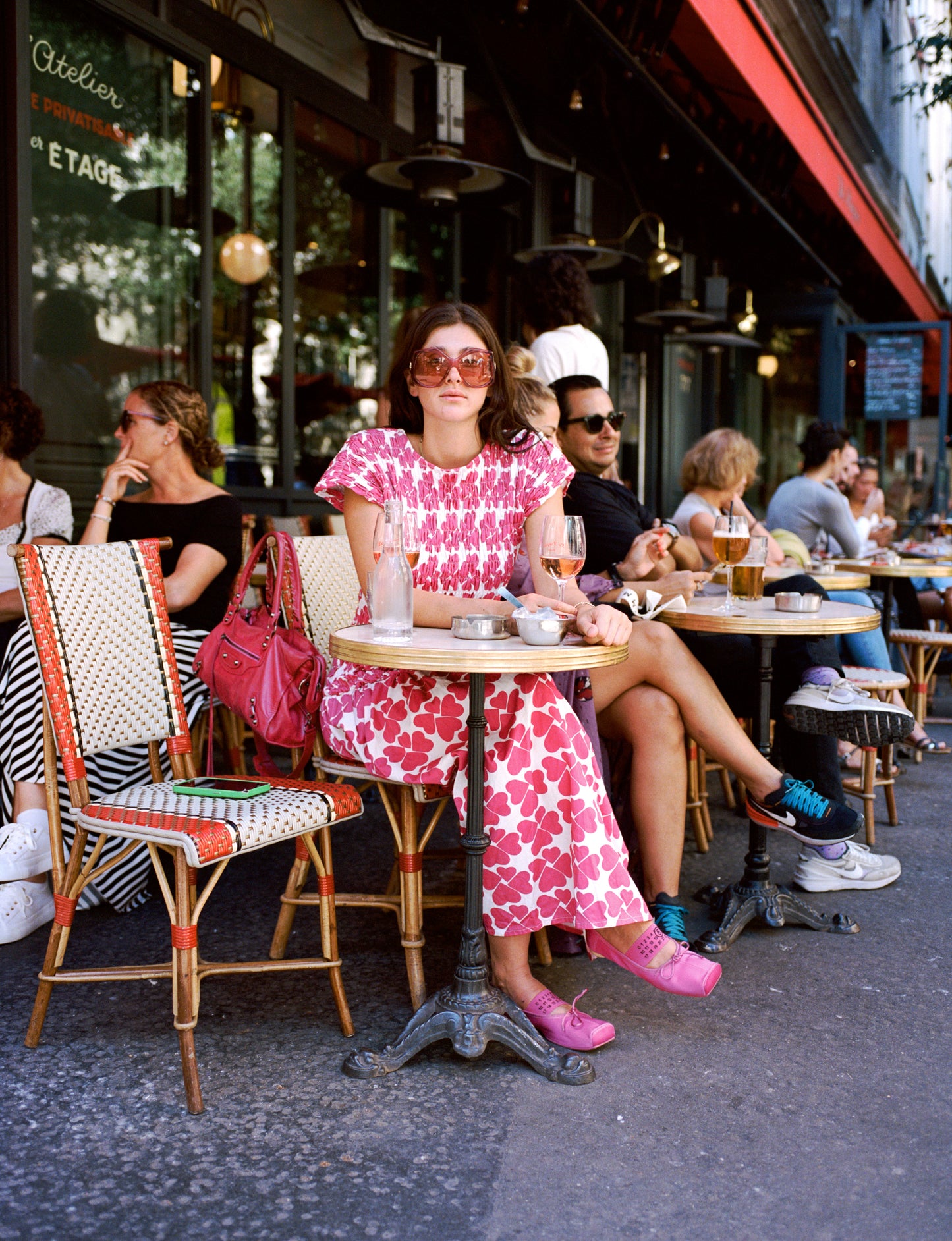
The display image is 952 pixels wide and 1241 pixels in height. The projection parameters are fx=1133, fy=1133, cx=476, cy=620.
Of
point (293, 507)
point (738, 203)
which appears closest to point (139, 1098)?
point (293, 507)

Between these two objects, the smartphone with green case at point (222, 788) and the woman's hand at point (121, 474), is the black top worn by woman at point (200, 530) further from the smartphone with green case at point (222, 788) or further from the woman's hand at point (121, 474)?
the smartphone with green case at point (222, 788)

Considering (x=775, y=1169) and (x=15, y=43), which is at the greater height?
(x=15, y=43)

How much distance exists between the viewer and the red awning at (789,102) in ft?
16.7

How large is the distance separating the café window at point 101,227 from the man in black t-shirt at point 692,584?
204 cm

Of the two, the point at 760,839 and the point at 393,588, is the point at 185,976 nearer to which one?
the point at 393,588

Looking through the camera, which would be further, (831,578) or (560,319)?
(560,319)

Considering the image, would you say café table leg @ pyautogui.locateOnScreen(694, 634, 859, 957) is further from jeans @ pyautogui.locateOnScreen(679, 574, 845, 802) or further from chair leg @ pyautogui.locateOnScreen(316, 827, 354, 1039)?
chair leg @ pyautogui.locateOnScreen(316, 827, 354, 1039)

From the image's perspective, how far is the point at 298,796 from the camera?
227 centimetres

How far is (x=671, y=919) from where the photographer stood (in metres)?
2.65

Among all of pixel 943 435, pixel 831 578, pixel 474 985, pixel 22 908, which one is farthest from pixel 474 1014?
pixel 943 435

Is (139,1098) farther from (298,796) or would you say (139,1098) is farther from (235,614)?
(235,614)

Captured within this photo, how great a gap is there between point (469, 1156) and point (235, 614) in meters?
1.30

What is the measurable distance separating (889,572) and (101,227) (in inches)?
138

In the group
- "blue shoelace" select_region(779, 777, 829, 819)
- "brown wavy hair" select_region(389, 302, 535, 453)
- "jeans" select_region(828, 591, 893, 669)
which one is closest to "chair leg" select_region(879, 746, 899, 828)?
"jeans" select_region(828, 591, 893, 669)
